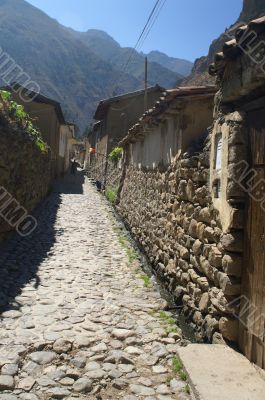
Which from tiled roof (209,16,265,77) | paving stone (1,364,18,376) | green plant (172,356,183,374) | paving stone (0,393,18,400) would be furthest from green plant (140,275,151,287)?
tiled roof (209,16,265,77)

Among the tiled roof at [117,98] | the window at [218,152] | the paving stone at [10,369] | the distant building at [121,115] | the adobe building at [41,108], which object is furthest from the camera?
the distant building at [121,115]

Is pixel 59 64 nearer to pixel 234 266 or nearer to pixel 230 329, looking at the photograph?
pixel 234 266

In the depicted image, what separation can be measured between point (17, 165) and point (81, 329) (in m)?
5.83

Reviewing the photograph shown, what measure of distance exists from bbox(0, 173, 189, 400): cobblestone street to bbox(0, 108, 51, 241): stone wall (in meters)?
1.38

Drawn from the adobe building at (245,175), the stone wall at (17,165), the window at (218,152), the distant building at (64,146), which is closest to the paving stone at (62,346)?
the adobe building at (245,175)

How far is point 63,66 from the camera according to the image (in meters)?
151

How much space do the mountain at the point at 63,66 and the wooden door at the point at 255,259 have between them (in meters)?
118

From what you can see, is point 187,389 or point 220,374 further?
point 187,389

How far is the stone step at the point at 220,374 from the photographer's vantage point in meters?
2.90

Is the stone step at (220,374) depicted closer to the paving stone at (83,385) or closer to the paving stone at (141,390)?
the paving stone at (141,390)

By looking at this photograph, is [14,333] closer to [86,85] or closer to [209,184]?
[209,184]

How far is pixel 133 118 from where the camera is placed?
2238 centimetres

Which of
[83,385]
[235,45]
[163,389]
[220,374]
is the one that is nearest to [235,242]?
[220,374]

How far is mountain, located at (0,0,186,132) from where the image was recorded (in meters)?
133
